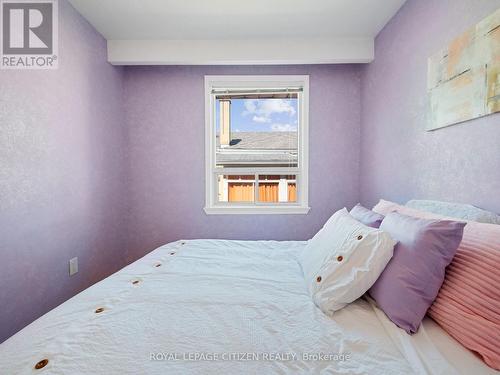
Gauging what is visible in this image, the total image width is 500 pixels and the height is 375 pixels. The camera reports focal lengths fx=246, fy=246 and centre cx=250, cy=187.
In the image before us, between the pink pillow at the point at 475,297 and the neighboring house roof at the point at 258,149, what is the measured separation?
213cm

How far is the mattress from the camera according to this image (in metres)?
0.69

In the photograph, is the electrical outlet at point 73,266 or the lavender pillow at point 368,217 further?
the electrical outlet at point 73,266

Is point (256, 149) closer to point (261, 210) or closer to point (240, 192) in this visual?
point (240, 192)

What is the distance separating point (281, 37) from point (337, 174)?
5.10 feet

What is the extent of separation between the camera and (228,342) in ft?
2.55

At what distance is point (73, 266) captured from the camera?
80.7 inches

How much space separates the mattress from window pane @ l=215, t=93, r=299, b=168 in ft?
6.38

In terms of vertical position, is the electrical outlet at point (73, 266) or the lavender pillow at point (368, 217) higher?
the lavender pillow at point (368, 217)

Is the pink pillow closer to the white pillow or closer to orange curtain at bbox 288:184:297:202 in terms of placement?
the white pillow

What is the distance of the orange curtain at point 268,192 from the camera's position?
299 cm

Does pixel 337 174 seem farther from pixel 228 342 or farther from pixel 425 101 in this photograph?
pixel 228 342

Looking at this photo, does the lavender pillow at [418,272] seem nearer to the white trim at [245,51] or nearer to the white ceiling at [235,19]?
the white ceiling at [235,19]

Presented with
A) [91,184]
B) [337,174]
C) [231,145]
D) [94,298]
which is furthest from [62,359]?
[337,174]

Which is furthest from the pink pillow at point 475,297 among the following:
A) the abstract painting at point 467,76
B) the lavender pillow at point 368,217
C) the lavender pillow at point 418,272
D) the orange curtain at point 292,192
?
the orange curtain at point 292,192
